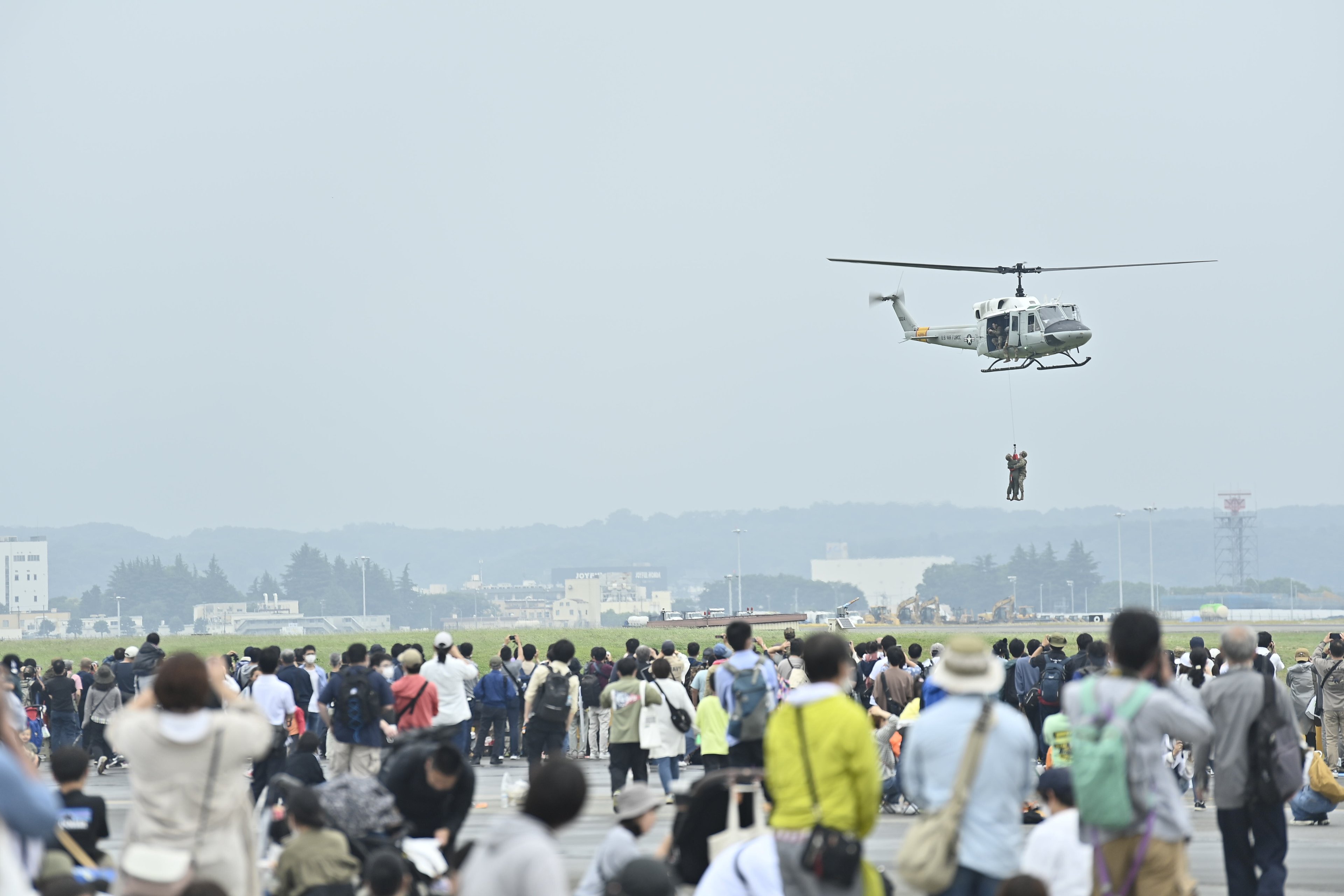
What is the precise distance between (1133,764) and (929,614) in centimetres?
13413

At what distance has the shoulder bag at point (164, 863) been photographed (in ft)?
21.0

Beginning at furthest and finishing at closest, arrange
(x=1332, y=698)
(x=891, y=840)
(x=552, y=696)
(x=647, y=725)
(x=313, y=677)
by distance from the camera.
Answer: (x=313, y=677)
(x=1332, y=698)
(x=552, y=696)
(x=647, y=725)
(x=891, y=840)

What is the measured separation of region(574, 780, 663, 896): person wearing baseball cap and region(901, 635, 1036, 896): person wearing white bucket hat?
1.33 metres

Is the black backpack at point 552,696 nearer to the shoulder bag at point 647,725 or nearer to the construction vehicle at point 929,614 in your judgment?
the shoulder bag at point 647,725

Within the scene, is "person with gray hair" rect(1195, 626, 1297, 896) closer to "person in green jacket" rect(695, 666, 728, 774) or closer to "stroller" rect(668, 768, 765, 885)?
"stroller" rect(668, 768, 765, 885)

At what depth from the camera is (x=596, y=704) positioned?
69.5 feet

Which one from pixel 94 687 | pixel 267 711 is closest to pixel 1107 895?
pixel 267 711

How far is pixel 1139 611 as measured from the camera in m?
6.82

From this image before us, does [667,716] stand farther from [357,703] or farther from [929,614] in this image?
[929,614]

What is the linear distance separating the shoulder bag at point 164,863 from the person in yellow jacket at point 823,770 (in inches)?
99.1

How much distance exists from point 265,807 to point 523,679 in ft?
27.4

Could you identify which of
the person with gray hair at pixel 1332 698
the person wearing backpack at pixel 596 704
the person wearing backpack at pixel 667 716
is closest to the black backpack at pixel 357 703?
the person wearing backpack at pixel 667 716

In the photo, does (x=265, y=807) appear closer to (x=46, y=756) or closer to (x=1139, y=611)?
(x=1139, y=611)

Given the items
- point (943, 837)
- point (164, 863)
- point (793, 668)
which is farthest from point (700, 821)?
point (793, 668)
